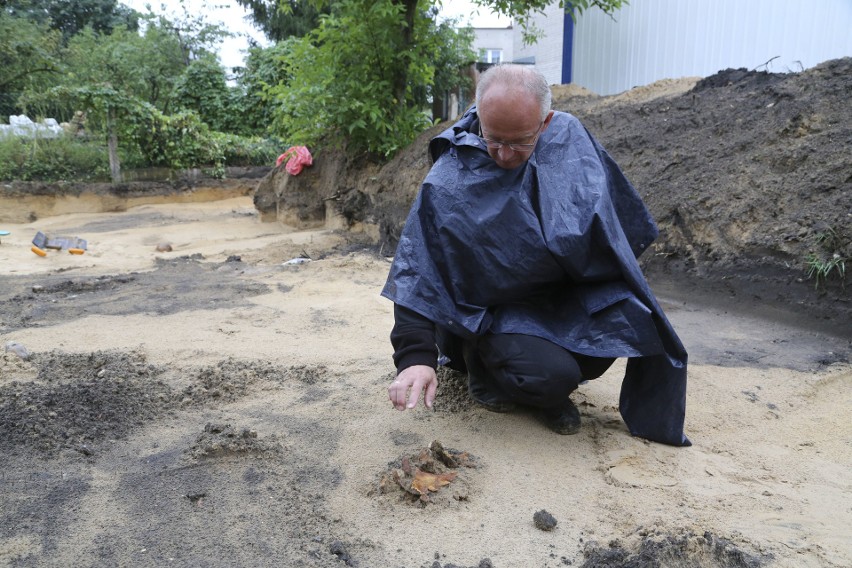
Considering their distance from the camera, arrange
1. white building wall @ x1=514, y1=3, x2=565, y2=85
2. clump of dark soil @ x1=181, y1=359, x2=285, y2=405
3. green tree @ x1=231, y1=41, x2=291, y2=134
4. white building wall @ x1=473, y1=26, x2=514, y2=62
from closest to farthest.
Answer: clump of dark soil @ x1=181, y1=359, x2=285, y2=405
white building wall @ x1=514, y1=3, x2=565, y2=85
green tree @ x1=231, y1=41, x2=291, y2=134
white building wall @ x1=473, y1=26, x2=514, y2=62

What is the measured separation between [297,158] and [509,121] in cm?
734

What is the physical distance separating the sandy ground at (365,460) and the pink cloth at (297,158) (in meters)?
5.35

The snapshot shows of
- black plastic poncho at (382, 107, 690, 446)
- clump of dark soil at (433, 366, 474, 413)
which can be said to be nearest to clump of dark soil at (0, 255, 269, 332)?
clump of dark soil at (433, 366, 474, 413)

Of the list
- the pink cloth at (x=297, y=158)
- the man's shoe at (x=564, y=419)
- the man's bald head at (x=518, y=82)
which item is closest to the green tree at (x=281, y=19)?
the pink cloth at (x=297, y=158)

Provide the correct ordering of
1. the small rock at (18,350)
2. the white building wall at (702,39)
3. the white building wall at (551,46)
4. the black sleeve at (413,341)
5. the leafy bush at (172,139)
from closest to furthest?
the black sleeve at (413,341) → the small rock at (18,350) → the white building wall at (702,39) → the white building wall at (551,46) → the leafy bush at (172,139)

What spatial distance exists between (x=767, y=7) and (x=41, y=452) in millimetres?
8523

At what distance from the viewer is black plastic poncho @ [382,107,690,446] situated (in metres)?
2.20

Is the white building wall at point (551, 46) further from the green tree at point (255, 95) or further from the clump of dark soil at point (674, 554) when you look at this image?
the clump of dark soil at point (674, 554)

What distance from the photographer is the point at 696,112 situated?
575 centimetres

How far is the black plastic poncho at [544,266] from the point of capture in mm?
2195

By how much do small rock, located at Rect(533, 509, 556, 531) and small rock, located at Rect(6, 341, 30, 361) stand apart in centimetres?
271

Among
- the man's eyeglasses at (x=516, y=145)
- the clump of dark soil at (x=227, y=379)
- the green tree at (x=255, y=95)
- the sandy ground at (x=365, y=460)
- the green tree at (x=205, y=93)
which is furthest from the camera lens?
the green tree at (x=255, y=95)

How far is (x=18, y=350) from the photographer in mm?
3354

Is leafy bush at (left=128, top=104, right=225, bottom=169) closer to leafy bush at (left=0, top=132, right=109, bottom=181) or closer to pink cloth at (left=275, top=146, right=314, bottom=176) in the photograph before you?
leafy bush at (left=0, top=132, right=109, bottom=181)
